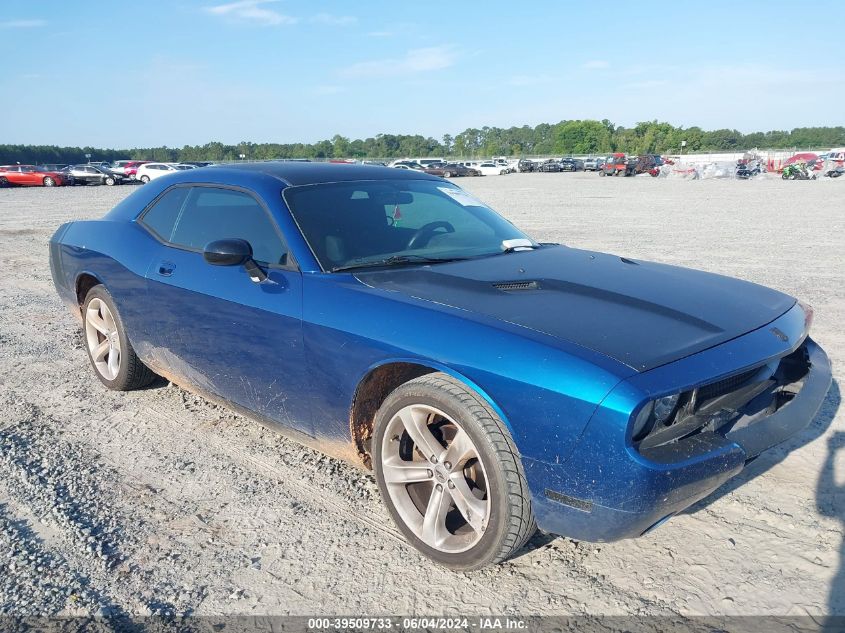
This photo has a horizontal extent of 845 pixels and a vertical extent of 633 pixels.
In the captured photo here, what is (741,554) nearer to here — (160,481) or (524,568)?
(524,568)

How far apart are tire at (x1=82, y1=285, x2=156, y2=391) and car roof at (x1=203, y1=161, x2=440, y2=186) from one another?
1196 mm

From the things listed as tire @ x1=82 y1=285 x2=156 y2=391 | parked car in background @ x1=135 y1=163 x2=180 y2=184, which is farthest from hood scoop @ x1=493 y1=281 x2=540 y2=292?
parked car in background @ x1=135 y1=163 x2=180 y2=184

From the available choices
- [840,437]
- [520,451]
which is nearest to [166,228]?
[520,451]

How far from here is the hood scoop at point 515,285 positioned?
9.58ft

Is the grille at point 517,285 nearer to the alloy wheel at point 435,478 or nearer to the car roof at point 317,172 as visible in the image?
the alloy wheel at point 435,478

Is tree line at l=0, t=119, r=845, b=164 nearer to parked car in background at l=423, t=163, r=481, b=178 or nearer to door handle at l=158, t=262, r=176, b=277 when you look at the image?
parked car in background at l=423, t=163, r=481, b=178

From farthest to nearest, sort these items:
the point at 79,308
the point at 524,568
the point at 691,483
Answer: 1. the point at 79,308
2. the point at 524,568
3. the point at 691,483

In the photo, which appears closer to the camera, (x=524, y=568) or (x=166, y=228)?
(x=524, y=568)

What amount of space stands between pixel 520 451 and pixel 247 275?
1.69 metres

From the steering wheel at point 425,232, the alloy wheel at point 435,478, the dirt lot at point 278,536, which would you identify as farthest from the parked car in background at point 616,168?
the alloy wheel at point 435,478

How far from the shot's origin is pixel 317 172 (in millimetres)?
3844

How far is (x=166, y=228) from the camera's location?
13.4 feet

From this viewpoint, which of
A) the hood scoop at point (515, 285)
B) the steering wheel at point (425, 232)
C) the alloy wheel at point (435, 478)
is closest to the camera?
the alloy wheel at point (435, 478)

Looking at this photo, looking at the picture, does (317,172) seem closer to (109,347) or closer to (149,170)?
(109,347)
